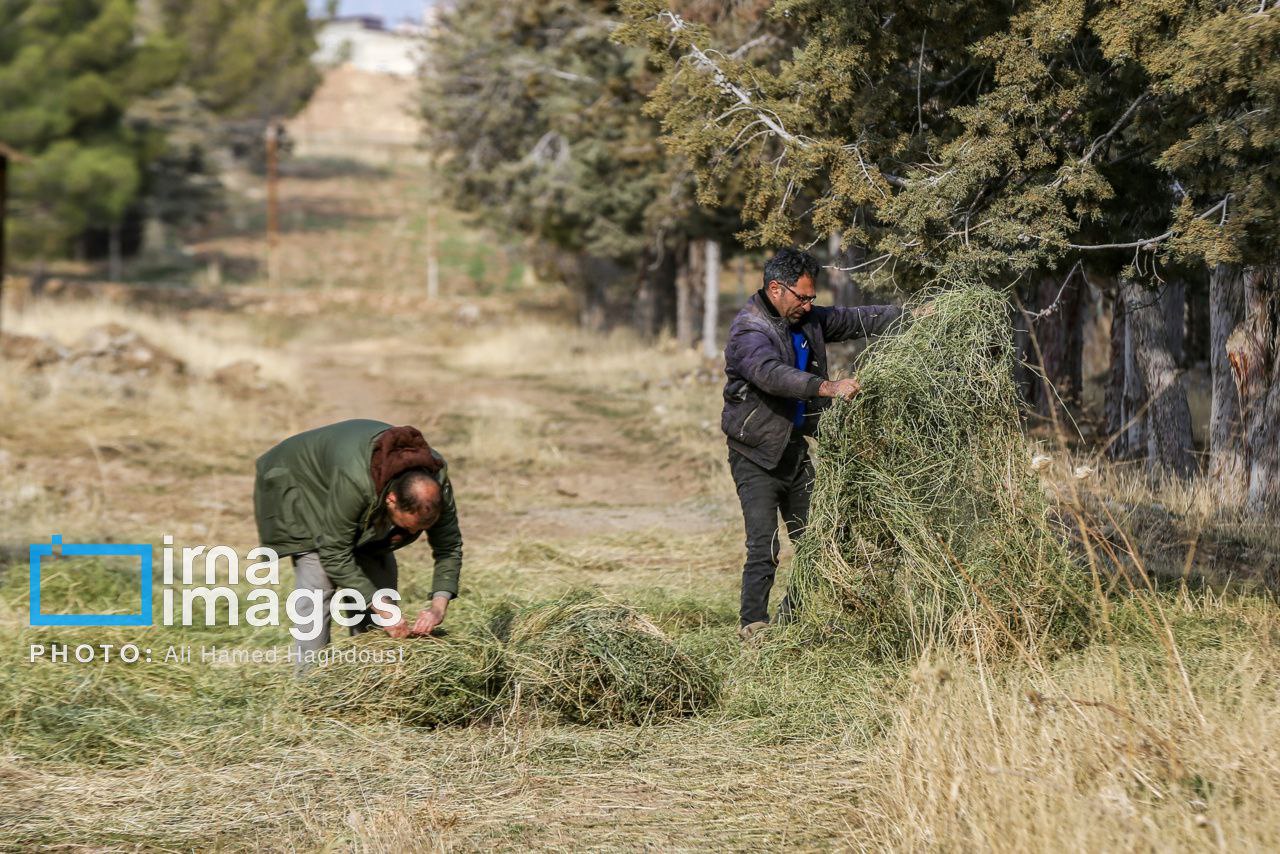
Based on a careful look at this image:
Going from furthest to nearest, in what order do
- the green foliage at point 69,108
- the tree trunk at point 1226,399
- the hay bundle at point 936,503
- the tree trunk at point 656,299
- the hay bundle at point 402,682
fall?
the green foliage at point 69,108 < the tree trunk at point 656,299 < the tree trunk at point 1226,399 < the hay bundle at point 936,503 < the hay bundle at point 402,682

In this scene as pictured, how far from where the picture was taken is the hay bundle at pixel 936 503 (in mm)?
6121

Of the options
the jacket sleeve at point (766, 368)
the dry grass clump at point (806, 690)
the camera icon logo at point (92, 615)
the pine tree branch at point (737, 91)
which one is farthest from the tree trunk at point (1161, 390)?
the camera icon logo at point (92, 615)

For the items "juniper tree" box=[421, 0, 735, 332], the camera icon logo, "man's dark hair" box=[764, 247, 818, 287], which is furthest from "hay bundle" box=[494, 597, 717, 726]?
"juniper tree" box=[421, 0, 735, 332]

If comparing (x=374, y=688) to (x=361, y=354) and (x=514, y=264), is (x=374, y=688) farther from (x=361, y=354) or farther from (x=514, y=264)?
(x=514, y=264)

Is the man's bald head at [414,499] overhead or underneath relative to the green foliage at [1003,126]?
underneath

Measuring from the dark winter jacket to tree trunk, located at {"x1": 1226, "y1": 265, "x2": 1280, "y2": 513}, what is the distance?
3550 millimetres

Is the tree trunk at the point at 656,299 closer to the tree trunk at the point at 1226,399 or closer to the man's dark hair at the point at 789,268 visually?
the tree trunk at the point at 1226,399

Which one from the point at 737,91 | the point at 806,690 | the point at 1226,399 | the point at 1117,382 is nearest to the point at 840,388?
the point at 806,690

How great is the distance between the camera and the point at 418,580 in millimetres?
8938

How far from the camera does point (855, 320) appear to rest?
23.4 feet

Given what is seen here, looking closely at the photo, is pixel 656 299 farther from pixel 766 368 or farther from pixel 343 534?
pixel 343 534

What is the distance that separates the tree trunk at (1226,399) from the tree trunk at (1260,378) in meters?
0.13

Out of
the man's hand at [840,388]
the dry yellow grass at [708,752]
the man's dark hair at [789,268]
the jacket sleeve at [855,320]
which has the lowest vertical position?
the dry yellow grass at [708,752]

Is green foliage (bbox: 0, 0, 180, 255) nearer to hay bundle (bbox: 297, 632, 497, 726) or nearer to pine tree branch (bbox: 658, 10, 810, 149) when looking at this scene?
pine tree branch (bbox: 658, 10, 810, 149)
